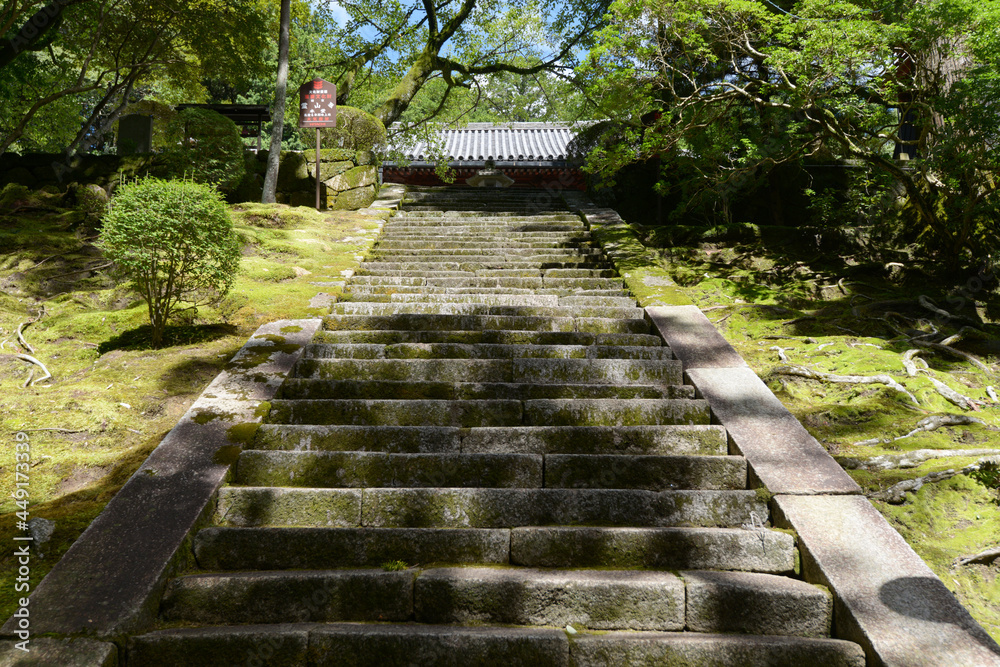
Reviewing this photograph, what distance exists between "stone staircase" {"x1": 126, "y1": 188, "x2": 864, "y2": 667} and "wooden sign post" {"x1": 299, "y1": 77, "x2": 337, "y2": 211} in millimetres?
6627

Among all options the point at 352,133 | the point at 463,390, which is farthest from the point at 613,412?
the point at 352,133

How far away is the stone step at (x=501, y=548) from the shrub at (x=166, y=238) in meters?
2.66

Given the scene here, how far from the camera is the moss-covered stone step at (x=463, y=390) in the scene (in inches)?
156

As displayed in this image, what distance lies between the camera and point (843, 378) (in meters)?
4.43

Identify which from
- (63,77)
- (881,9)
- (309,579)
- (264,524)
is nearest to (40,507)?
(264,524)

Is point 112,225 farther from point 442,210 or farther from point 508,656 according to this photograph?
point 442,210

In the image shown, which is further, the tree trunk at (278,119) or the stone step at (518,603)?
the tree trunk at (278,119)

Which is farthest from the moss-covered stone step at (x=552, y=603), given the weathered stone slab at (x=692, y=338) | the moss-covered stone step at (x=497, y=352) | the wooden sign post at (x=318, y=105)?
the wooden sign post at (x=318, y=105)

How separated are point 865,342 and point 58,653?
19.7 feet

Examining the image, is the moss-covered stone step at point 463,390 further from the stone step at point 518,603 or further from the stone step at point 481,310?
the stone step at point 518,603

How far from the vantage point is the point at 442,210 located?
10.1 meters

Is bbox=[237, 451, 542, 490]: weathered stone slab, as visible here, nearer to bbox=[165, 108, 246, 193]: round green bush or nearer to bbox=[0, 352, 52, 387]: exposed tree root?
bbox=[0, 352, 52, 387]: exposed tree root

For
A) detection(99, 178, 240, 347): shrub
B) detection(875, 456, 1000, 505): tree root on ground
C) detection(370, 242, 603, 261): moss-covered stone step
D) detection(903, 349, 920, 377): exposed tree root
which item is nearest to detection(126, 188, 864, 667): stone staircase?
detection(875, 456, 1000, 505): tree root on ground

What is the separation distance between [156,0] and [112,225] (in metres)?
8.07
